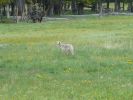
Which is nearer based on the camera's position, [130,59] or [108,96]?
[108,96]

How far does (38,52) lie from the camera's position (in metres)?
24.0

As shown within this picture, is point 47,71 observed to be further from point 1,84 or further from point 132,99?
point 132,99

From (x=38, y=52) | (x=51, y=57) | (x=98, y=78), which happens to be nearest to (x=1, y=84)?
(x=98, y=78)

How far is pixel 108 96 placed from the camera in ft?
40.3

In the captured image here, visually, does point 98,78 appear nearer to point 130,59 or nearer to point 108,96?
point 108,96

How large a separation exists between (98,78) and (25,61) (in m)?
5.44

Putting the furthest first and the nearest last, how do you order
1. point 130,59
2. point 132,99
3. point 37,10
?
point 37,10
point 130,59
point 132,99

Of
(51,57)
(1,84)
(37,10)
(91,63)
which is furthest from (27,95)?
(37,10)

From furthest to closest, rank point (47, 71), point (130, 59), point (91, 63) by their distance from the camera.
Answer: point (130, 59) → point (91, 63) → point (47, 71)

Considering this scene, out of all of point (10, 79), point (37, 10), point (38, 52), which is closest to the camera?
point (10, 79)

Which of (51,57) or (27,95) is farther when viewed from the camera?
(51,57)

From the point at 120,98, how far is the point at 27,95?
226 cm

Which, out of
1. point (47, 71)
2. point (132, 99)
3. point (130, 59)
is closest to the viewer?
point (132, 99)

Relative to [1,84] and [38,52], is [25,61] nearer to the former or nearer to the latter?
[38,52]
